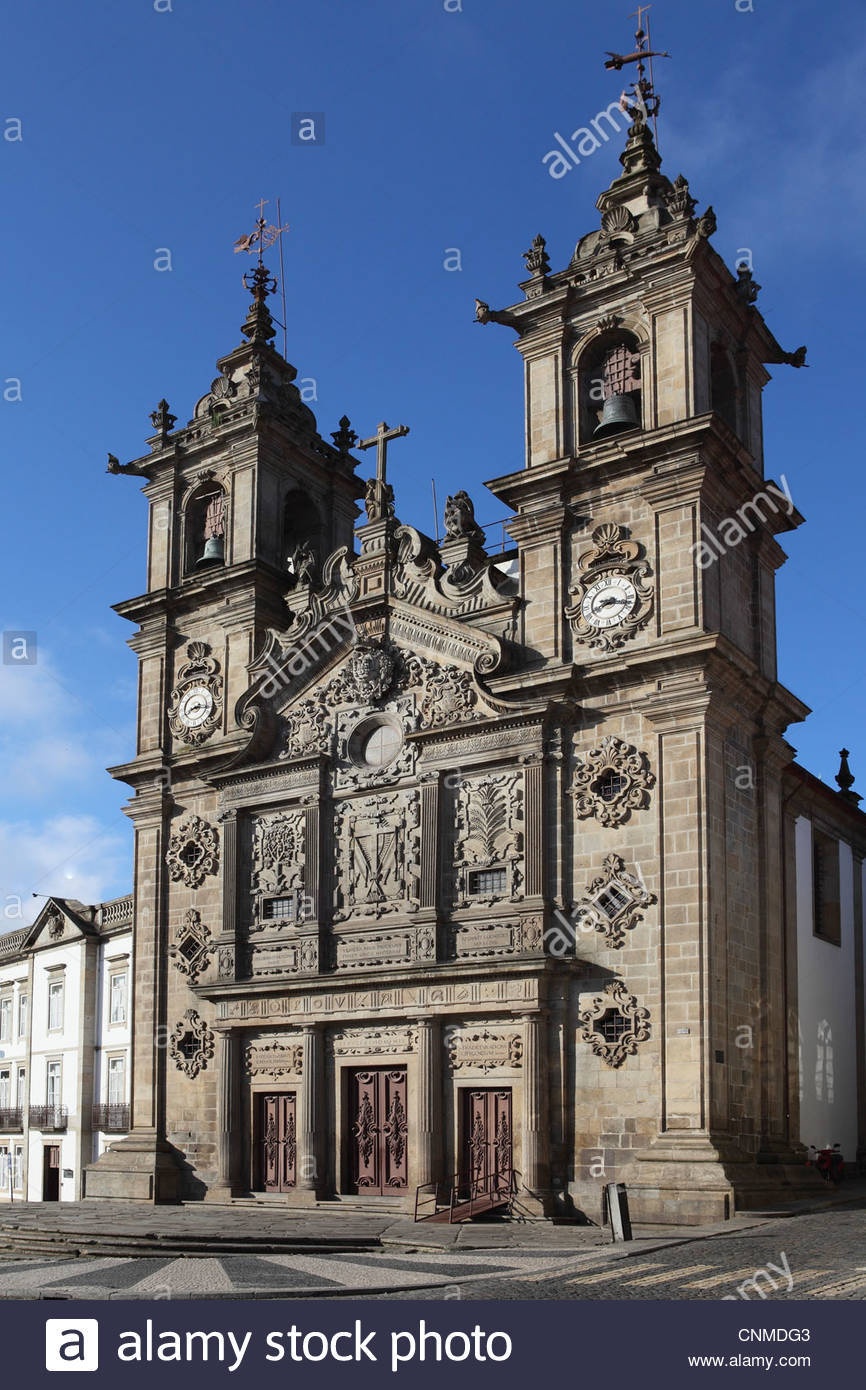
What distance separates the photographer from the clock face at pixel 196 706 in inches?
1340

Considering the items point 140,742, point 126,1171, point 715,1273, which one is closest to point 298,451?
point 140,742

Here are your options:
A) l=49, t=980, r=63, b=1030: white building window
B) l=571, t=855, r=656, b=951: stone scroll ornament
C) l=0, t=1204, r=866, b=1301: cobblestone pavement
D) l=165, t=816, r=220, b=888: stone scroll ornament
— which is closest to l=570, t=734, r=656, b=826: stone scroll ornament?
l=571, t=855, r=656, b=951: stone scroll ornament

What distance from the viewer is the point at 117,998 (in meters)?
41.9

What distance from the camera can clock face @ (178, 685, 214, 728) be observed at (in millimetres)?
34031

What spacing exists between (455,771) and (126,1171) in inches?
450

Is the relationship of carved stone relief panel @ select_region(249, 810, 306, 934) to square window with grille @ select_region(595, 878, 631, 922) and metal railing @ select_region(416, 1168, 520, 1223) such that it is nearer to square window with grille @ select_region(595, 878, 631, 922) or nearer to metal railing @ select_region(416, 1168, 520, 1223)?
metal railing @ select_region(416, 1168, 520, 1223)

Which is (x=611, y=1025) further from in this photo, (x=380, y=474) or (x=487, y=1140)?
(x=380, y=474)

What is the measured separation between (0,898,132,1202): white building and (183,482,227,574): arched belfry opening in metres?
11.5

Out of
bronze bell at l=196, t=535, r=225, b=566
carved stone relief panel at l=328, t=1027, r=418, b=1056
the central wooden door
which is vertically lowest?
the central wooden door

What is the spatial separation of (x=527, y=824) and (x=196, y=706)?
34.2 feet

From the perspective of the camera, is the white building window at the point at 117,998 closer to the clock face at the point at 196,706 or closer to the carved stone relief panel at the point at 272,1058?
the clock face at the point at 196,706

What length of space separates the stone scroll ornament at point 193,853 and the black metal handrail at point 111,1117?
377 inches

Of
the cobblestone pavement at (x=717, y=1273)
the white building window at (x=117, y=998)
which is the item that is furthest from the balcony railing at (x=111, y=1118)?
the cobblestone pavement at (x=717, y=1273)

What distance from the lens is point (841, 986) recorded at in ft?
107
